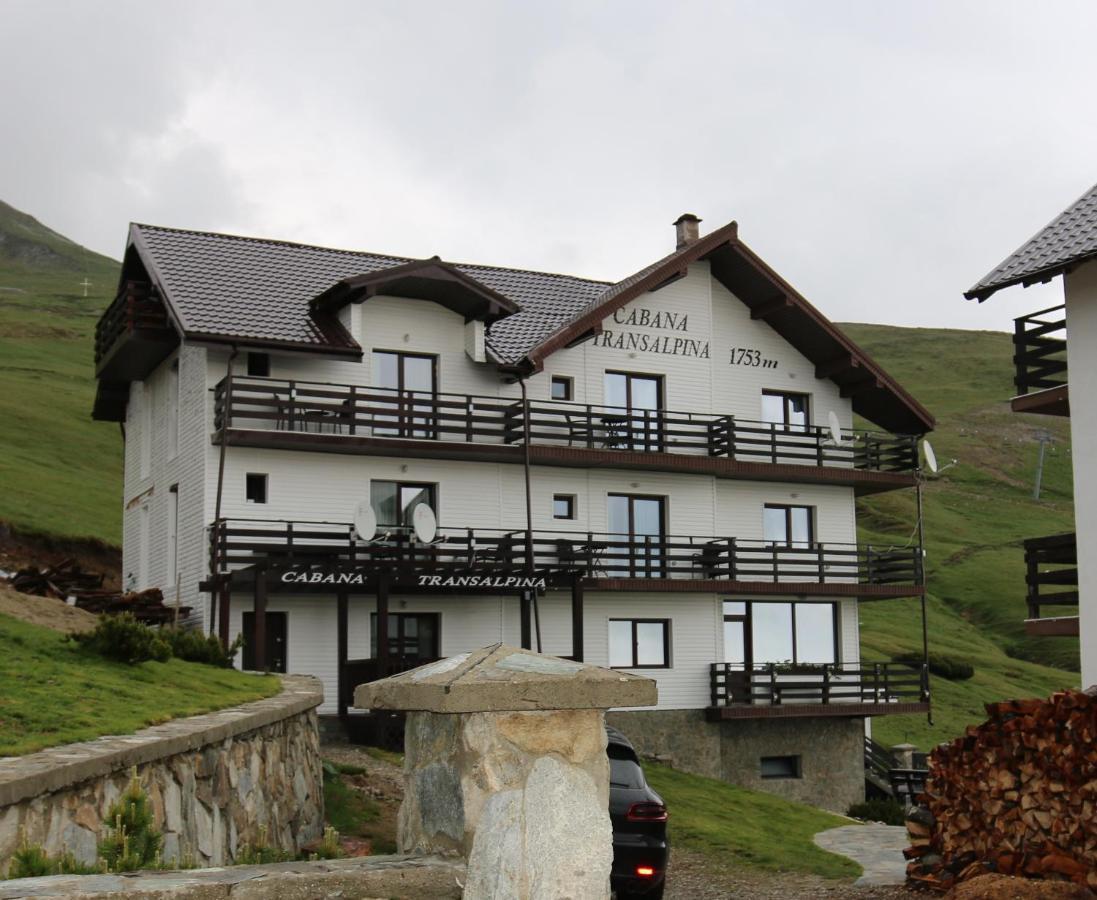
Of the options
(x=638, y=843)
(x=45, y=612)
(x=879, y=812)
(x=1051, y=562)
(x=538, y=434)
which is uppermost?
(x=538, y=434)

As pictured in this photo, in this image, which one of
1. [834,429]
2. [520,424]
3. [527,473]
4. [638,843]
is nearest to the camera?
[638,843]

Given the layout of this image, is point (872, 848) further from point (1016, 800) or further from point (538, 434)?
point (538, 434)

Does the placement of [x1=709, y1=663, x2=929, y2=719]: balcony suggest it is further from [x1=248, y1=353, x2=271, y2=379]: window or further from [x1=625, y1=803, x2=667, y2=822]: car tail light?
[x1=625, y1=803, x2=667, y2=822]: car tail light

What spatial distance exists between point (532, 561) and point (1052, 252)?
13538 mm

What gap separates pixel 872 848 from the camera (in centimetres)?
2208

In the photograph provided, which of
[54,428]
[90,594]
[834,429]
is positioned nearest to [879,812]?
[834,429]

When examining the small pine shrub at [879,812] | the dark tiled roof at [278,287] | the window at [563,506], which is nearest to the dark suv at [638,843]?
the dark tiled roof at [278,287]

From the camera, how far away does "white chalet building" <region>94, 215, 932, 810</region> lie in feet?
98.5

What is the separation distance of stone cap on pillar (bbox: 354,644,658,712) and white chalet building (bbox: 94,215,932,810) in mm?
21324

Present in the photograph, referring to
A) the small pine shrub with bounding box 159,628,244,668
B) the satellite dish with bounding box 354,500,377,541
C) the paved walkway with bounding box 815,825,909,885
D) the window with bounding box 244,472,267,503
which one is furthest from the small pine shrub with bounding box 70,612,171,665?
the window with bounding box 244,472,267,503

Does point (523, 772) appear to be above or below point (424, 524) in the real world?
below

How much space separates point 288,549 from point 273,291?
687cm

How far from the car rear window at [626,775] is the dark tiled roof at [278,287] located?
Answer: 16.5m

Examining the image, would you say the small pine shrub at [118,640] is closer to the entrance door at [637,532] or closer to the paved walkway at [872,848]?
the paved walkway at [872,848]
